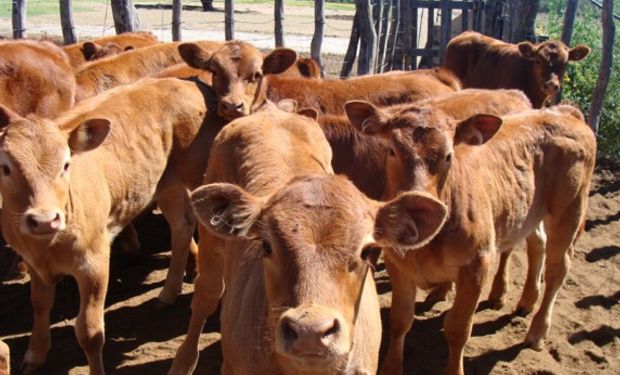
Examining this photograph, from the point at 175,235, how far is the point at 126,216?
725mm

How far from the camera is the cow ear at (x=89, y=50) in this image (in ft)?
31.1

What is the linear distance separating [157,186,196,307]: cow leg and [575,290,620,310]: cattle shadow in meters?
3.72

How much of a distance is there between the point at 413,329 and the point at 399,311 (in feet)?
3.35

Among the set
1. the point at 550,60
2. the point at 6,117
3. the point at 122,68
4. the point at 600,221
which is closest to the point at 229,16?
the point at 122,68

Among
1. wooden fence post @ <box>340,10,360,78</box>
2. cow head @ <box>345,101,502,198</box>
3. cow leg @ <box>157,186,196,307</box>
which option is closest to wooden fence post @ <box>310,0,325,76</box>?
wooden fence post @ <box>340,10,360,78</box>

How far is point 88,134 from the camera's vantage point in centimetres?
508

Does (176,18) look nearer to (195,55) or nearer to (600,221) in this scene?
(195,55)

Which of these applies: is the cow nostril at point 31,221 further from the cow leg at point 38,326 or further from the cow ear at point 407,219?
the cow ear at point 407,219

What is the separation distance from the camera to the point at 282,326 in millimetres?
2902

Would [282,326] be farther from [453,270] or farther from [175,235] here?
[175,235]

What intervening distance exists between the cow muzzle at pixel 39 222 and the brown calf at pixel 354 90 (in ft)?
11.8

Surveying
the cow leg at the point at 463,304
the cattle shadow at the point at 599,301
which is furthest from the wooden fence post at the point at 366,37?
the cow leg at the point at 463,304

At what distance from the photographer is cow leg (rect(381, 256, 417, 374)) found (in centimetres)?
539

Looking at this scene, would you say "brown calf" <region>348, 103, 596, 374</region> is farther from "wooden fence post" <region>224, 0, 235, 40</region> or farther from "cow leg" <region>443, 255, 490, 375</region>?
"wooden fence post" <region>224, 0, 235, 40</region>
